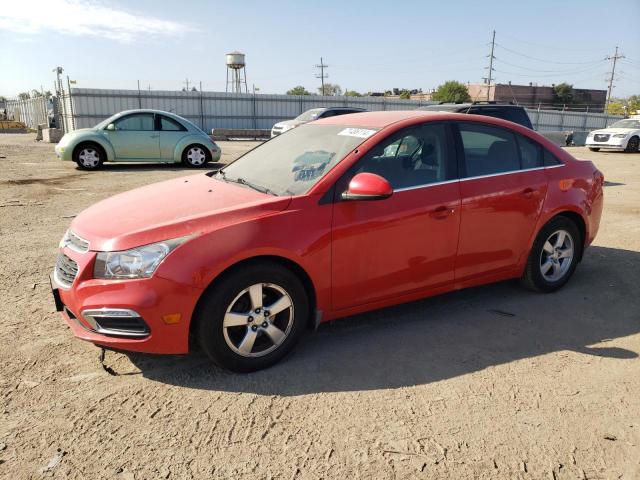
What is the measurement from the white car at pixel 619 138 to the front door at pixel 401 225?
20503 millimetres

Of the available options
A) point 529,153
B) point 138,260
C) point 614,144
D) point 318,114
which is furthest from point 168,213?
point 614,144

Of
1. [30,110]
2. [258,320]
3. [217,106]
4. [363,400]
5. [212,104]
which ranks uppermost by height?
[212,104]

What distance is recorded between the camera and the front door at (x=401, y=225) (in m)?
3.44

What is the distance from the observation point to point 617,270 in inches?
211

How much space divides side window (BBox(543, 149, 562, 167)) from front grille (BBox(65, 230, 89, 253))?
12.4 feet

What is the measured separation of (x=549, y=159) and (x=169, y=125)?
10.7m

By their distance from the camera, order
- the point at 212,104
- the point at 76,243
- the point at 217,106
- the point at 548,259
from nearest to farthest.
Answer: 1. the point at 76,243
2. the point at 548,259
3. the point at 212,104
4. the point at 217,106

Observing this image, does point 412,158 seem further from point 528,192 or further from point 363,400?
point 363,400

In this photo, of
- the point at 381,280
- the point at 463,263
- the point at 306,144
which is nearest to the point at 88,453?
the point at 381,280

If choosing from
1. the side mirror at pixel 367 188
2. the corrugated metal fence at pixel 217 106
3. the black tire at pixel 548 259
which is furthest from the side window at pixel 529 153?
the corrugated metal fence at pixel 217 106

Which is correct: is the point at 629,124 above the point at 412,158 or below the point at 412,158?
above

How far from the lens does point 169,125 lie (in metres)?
13.1

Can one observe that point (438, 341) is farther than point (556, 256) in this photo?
No

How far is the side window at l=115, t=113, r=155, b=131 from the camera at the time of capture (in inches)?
499
